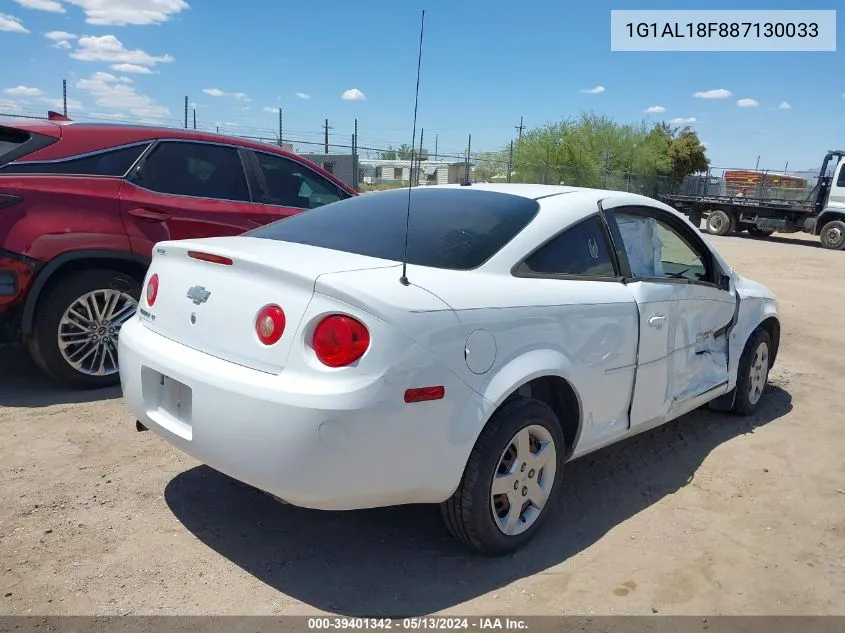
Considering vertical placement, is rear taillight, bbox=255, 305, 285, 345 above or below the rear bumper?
above

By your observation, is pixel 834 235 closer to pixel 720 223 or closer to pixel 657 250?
pixel 720 223

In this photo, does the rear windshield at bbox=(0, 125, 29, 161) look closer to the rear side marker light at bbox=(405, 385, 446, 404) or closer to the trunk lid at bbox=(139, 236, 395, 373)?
the trunk lid at bbox=(139, 236, 395, 373)

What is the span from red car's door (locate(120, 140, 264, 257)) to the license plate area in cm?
222

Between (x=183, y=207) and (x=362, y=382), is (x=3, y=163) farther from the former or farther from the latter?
(x=362, y=382)

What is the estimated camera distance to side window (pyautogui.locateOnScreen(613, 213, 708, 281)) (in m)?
3.83

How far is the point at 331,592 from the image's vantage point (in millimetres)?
2717

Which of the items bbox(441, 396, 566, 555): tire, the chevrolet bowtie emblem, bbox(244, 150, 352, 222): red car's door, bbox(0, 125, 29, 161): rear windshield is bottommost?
bbox(441, 396, 566, 555): tire

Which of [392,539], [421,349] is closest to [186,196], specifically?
[392,539]

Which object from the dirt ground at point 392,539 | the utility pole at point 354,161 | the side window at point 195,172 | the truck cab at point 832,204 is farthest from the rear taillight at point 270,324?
the truck cab at point 832,204

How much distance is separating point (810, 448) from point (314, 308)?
11.8 feet

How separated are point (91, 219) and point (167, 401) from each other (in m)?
2.34

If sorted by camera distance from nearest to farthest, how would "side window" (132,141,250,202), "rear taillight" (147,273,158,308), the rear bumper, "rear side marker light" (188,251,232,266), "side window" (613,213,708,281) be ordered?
the rear bumper < "rear side marker light" (188,251,232,266) < "rear taillight" (147,273,158,308) < "side window" (613,213,708,281) < "side window" (132,141,250,202)

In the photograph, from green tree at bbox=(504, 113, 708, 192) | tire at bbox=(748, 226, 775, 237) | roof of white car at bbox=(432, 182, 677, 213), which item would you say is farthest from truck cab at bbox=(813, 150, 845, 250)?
roof of white car at bbox=(432, 182, 677, 213)

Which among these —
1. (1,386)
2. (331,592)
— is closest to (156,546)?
(331,592)
